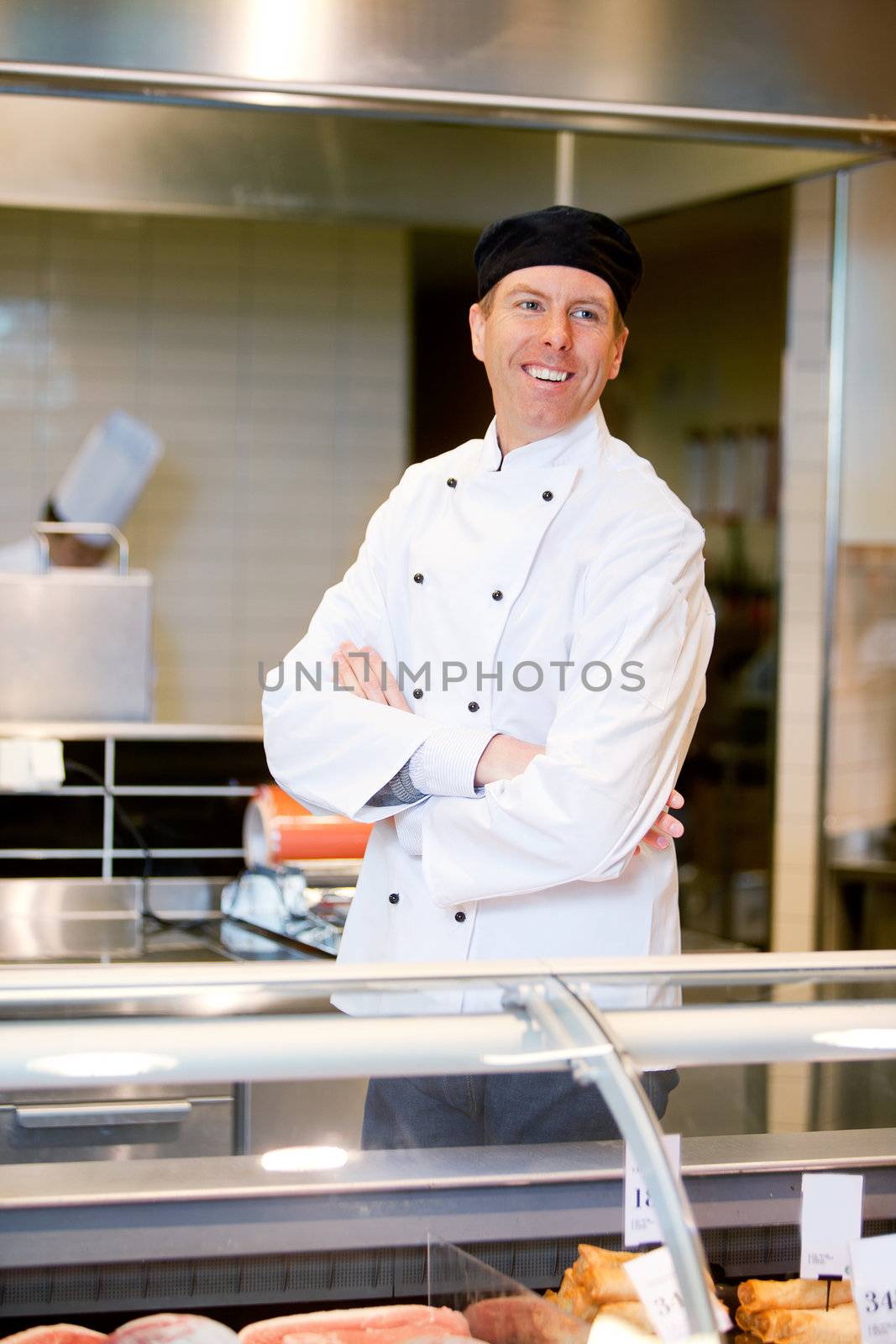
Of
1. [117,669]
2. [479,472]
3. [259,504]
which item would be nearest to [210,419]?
[259,504]

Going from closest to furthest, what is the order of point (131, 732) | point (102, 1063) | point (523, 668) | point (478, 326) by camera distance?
1. point (102, 1063)
2. point (523, 668)
3. point (478, 326)
4. point (131, 732)

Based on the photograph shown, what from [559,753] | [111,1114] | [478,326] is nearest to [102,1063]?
[559,753]

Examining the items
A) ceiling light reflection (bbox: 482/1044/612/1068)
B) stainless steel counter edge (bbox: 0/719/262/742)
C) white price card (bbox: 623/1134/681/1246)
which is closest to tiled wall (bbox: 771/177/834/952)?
stainless steel counter edge (bbox: 0/719/262/742)

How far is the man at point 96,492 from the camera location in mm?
4625

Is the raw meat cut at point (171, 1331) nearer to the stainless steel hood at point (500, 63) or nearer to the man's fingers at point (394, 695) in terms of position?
the man's fingers at point (394, 695)

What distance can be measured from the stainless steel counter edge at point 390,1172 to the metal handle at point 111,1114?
71cm

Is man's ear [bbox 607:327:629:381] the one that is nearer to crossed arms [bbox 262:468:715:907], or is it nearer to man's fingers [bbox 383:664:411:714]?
crossed arms [bbox 262:468:715:907]

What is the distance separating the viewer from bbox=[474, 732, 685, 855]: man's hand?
4.80ft

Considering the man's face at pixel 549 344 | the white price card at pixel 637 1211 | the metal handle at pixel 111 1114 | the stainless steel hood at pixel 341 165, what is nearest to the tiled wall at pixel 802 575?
the stainless steel hood at pixel 341 165

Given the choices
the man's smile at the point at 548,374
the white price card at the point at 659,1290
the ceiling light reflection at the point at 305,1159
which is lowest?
the white price card at the point at 659,1290

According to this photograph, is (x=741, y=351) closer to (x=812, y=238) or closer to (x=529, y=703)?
(x=812, y=238)

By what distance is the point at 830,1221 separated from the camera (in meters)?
1.22

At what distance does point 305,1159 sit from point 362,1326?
0.57 ft

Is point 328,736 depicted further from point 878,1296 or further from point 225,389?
point 225,389
